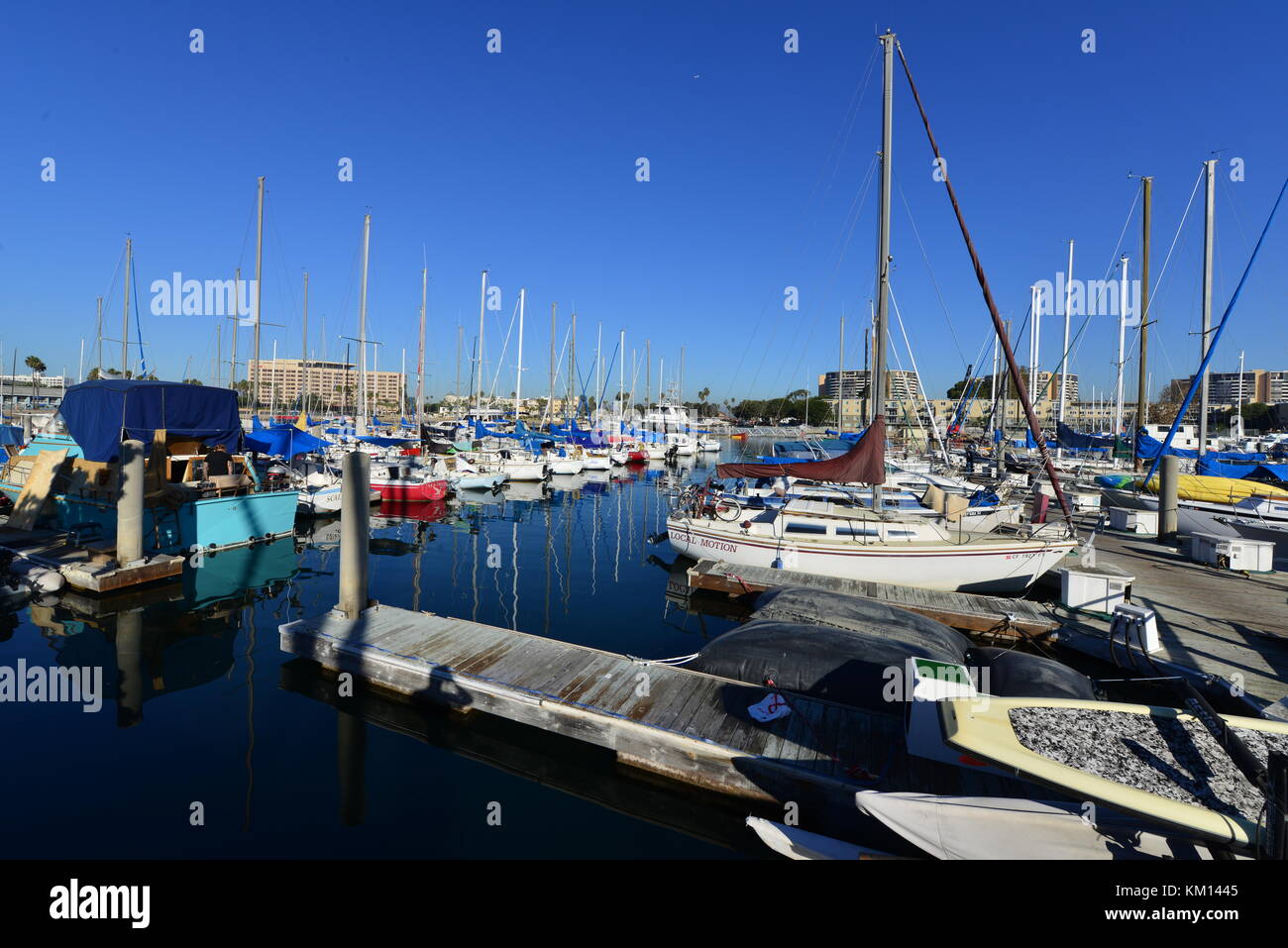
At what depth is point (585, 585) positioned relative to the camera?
63.2ft

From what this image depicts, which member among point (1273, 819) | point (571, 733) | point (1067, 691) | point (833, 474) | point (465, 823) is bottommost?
point (465, 823)

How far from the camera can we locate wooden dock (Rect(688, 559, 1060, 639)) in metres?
13.7

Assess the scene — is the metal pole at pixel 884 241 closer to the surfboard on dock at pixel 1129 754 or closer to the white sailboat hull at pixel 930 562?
the white sailboat hull at pixel 930 562

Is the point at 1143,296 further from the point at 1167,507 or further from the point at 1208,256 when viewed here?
the point at 1167,507

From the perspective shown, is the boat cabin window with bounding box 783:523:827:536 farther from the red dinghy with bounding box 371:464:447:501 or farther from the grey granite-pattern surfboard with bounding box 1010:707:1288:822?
the red dinghy with bounding box 371:464:447:501

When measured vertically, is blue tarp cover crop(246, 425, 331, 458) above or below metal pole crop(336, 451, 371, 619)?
above

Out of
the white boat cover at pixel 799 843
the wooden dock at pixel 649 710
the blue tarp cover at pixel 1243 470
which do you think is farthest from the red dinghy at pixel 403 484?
the blue tarp cover at pixel 1243 470

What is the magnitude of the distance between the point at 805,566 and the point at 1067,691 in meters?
9.16

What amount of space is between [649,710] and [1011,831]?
457 cm

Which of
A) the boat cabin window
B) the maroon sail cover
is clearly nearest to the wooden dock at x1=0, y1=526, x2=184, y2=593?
the maroon sail cover

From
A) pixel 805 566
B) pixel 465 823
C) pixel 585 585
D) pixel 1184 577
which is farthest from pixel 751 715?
pixel 1184 577

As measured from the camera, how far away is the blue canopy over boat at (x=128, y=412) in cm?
1862

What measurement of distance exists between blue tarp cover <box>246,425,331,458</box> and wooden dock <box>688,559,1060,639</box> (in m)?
18.9
